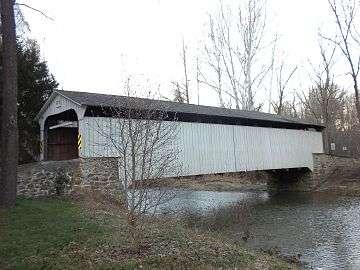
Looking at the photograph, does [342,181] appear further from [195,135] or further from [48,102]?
[48,102]

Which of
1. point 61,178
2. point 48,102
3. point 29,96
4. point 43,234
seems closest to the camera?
point 43,234

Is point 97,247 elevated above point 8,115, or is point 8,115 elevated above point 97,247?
point 8,115

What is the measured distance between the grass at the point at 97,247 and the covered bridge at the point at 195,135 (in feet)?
9.64

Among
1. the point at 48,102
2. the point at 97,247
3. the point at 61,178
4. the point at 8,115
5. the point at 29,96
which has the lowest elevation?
the point at 97,247

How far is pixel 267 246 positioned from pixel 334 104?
98.1 ft

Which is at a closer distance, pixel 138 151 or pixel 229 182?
pixel 138 151

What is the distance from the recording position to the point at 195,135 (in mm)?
15641

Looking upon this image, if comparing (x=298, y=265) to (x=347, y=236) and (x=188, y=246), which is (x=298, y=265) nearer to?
(x=188, y=246)

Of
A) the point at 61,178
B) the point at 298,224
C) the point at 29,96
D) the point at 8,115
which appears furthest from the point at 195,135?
the point at 8,115

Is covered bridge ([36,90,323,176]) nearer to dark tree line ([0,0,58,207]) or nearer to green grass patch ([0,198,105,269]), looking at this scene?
dark tree line ([0,0,58,207])

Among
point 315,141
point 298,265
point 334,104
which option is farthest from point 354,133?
point 298,265

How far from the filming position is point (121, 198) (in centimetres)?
1252

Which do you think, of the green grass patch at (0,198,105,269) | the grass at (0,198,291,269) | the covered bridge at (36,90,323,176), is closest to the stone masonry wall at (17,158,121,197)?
the covered bridge at (36,90,323,176)

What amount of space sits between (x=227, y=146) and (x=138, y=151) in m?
7.04
